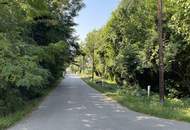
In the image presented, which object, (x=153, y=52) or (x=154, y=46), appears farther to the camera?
(x=154, y=46)

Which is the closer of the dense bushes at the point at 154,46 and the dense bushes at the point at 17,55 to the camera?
the dense bushes at the point at 17,55

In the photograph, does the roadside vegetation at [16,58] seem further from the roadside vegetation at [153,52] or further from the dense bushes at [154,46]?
the dense bushes at [154,46]

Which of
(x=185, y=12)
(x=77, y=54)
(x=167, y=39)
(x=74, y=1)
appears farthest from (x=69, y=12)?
(x=185, y=12)

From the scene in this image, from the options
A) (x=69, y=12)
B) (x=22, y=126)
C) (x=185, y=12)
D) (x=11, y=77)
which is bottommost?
Result: (x=22, y=126)

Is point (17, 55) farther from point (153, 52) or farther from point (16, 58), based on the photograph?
point (153, 52)

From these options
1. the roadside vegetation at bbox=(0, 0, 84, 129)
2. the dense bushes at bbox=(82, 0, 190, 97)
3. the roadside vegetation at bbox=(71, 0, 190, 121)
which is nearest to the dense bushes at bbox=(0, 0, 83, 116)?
the roadside vegetation at bbox=(0, 0, 84, 129)

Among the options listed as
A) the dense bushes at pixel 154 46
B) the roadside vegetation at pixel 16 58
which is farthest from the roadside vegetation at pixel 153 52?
the roadside vegetation at pixel 16 58

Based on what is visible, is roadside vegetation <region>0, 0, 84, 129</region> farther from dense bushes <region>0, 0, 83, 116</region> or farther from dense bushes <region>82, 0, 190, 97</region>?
dense bushes <region>82, 0, 190, 97</region>

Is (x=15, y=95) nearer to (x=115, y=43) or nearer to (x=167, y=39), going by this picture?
(x=167, y=39)

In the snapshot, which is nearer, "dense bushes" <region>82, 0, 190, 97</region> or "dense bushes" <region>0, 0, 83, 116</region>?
"dense bushes" <region>0, 0, 83, 116</region>

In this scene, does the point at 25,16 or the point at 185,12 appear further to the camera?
the point at 185,12

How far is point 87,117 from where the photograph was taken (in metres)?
15.2

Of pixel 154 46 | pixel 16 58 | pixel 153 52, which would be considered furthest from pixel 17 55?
pixel 154 46

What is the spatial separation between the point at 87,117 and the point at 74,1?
106 ft
